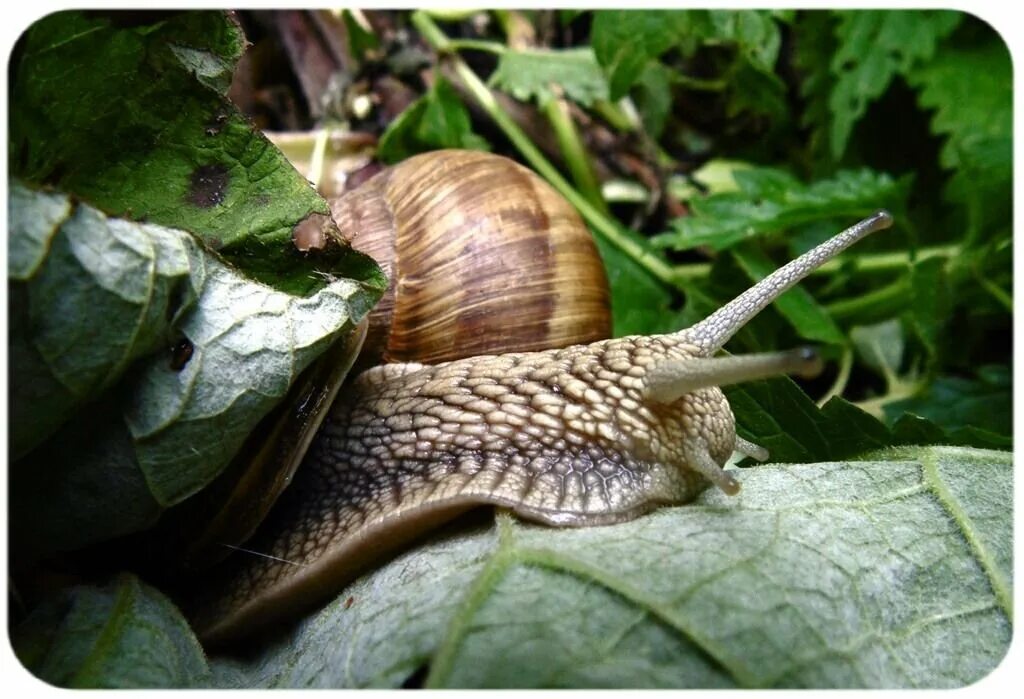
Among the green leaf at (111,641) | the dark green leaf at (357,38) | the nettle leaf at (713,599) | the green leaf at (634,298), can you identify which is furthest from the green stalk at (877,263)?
the green leaf at (111,641)

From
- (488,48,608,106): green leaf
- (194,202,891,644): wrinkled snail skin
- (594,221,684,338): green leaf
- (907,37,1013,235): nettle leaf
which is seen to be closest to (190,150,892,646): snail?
(194,202,891,644): wrinkled snail skin

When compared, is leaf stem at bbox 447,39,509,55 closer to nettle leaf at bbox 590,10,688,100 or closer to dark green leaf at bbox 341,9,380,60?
dark green leaf at bbox 341,9,380,60

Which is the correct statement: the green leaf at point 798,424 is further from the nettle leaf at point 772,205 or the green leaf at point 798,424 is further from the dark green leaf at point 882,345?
the dark green leaf at point 882,345

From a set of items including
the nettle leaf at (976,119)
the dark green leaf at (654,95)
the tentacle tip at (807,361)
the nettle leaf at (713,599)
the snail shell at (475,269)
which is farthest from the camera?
the dark green leaf at (654,95)

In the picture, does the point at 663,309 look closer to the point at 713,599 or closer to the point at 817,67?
the point at 817,67

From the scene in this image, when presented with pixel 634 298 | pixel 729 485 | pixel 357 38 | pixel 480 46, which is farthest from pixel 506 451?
pixel 357 38
